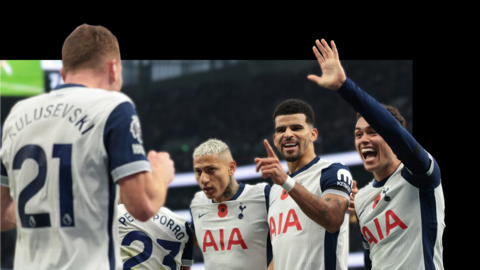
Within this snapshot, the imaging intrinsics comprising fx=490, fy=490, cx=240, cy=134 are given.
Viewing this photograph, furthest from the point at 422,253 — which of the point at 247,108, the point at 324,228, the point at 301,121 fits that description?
the point at 247,108

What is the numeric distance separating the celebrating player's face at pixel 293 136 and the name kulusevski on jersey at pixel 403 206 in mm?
893

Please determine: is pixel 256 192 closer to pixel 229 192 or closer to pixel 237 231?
pixel 229 192

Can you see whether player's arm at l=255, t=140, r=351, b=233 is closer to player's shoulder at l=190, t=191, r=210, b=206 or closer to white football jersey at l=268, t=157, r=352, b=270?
white football jersey at l=268, t=157, r=352, b=270

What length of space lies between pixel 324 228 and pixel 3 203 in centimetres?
257

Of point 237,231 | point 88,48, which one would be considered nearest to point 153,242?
point 237,231

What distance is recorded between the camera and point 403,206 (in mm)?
3797

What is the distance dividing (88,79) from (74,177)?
0.53 m

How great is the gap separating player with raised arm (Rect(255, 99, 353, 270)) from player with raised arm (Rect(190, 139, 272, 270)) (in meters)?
0.34

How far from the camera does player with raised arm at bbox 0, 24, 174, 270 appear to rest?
2.33 metres

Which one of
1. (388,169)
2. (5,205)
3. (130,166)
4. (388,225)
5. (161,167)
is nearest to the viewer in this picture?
(130,166)

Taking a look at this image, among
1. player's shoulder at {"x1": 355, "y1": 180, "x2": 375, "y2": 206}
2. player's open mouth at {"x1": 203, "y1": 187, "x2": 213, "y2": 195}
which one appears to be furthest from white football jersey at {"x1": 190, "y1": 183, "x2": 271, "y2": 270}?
player's shoulder at {"x1": 355, "y1": 180, "x2": 375, "y2": 206}

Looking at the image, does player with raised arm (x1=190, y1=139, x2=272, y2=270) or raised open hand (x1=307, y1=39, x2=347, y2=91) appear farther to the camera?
player with raised arm (x1=190, y1=139, x2=272, y2=270)

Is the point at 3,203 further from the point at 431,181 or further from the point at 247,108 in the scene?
the point at 247,108

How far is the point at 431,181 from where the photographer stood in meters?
3.61
